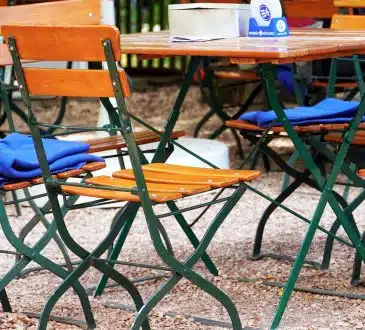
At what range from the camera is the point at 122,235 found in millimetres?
4453

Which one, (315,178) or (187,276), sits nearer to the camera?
(187,276)

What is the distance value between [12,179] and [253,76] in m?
3.49

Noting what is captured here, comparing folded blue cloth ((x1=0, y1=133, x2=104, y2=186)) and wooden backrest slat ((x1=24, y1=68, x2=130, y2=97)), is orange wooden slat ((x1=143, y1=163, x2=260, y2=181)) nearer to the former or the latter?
folded blue cloth ((x1=0, y1=133, x2=104, y2=186))

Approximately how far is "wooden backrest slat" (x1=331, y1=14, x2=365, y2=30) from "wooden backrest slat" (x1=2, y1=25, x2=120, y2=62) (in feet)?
6.15

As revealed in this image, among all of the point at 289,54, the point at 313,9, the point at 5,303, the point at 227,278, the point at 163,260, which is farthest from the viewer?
the point at 313,9

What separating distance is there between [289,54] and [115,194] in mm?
684

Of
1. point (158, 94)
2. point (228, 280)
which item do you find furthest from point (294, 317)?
point (158, 94)

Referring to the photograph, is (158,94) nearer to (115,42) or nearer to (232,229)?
(232,229)

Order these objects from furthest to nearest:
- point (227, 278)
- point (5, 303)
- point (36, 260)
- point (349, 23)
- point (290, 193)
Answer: point (349, 23)
point (290, 193)
point (227, 278)
point (5, 303)
point (36, 260)

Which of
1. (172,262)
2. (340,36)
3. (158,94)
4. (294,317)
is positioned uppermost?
(340,36)

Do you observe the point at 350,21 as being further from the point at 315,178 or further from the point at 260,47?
the point at 260,47

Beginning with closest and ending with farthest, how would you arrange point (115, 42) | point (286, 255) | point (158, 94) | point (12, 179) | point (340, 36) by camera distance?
point (115, 42) → point (12, 179) → point (340, 36) → point (286, 255) → point (158, 94)

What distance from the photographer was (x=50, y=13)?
4.83m

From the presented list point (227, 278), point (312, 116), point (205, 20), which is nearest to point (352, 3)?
point (312, 116)
